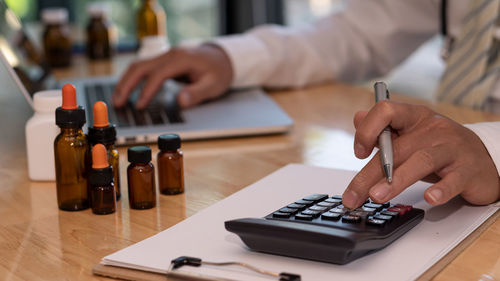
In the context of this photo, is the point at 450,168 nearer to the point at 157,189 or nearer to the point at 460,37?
the point at 157,189

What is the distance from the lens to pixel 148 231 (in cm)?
80

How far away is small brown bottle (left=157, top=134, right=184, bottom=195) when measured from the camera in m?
0.91

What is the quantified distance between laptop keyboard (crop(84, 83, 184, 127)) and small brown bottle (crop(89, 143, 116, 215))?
15.0 inches

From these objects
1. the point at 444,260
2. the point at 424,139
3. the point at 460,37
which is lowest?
the point at 444,260

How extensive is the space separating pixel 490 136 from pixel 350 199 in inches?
8.9

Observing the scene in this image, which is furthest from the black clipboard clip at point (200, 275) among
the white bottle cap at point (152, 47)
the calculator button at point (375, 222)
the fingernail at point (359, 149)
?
the white bottle cap at point (152, 47)

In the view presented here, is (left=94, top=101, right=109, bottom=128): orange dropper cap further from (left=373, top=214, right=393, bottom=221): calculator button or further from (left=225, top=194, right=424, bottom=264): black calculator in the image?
(left=373, top=214, right=393, bottom=221): calculator button

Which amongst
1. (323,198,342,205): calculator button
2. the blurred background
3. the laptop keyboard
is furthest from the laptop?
the blurred background

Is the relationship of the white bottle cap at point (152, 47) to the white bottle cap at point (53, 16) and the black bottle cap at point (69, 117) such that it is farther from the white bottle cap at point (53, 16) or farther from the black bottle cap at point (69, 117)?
the black bottle cap at point (69, 117)

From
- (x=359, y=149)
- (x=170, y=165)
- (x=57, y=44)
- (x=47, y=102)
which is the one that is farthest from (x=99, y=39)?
(x=359, y=149)

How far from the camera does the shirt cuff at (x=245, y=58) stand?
1513mm

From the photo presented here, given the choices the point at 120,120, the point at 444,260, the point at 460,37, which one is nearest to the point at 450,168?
the point at 444,260

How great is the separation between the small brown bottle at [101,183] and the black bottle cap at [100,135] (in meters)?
0.03

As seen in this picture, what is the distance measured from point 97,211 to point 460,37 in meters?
0.96
